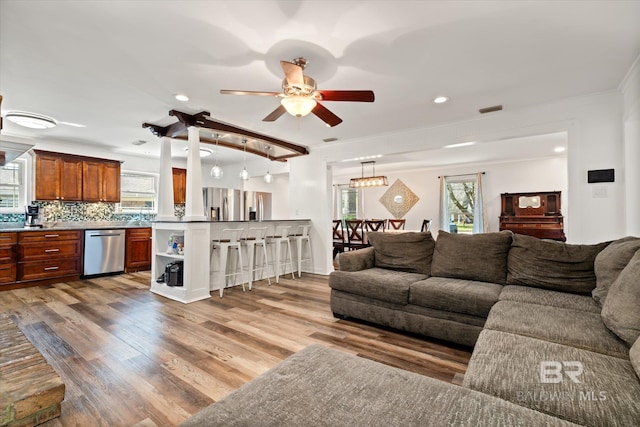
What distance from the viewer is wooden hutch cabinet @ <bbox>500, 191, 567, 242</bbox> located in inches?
253

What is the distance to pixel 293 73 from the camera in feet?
7.33

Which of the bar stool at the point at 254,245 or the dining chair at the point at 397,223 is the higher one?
the dining chair at the point at 397,223

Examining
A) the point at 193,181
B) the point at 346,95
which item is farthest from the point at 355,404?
the point at 193,181

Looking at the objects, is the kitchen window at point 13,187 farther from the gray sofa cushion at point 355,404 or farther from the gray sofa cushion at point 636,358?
the gray sofa cushion at point 636,358

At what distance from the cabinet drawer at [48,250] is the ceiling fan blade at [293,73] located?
5.04 meters

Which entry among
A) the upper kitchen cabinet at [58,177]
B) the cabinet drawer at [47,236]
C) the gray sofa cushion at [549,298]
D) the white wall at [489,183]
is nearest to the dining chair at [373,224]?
the white wall at [489,183]

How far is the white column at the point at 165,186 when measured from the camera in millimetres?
4602

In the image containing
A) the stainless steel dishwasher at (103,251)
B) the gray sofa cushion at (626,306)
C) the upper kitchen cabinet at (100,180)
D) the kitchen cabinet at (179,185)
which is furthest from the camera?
the kitchen cabinet at (179,185)

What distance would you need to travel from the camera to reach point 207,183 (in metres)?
8.05

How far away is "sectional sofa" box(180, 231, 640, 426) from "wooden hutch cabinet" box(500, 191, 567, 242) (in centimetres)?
472

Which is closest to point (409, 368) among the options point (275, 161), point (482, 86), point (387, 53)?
point (387, 53)

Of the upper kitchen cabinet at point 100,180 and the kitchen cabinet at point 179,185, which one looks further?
the kitchen cabinet at point 179,185

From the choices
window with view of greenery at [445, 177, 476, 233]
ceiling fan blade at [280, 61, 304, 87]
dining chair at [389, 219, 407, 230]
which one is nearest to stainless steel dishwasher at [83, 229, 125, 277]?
ceiling fan blade at [280, 61, 304, 87]

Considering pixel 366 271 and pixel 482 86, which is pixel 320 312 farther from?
pixel 482 86
